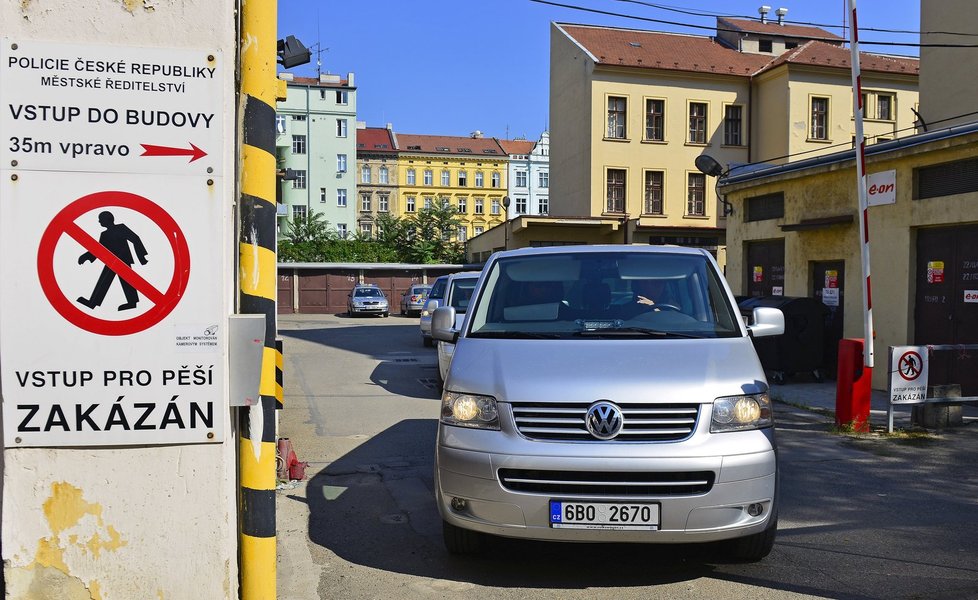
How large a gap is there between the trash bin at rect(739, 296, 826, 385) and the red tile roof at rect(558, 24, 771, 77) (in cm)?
2654

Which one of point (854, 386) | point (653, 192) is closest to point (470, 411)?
point (854, 386)

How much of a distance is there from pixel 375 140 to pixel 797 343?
8354 centimetres

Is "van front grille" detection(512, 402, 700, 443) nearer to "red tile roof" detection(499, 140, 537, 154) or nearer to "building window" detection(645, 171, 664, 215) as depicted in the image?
"building window" detection(645, 171, 664, 215)

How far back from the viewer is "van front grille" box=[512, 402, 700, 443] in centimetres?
442

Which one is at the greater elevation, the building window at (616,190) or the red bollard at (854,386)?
the building window at (616,190)

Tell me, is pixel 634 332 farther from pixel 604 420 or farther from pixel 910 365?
pixel 910 365

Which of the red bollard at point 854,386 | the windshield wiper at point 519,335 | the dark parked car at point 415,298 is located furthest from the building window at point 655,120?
the windshield wiper at point 519,335

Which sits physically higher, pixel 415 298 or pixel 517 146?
pixel 517 146

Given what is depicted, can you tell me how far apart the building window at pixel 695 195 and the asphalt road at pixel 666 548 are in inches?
1273

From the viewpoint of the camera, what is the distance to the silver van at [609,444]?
4344 mm

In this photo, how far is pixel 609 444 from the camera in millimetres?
4375

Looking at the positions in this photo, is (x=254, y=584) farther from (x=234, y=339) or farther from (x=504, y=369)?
(x=504, y=369)

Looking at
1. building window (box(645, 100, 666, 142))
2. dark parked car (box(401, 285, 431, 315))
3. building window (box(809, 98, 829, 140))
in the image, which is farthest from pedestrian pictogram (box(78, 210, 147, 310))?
building window (box(809, 98, 829, 140))

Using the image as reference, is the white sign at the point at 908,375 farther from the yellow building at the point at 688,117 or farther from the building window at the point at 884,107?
the building window at the point at 884,107
